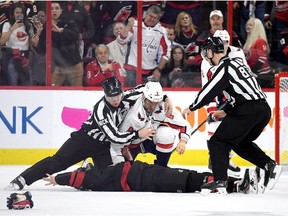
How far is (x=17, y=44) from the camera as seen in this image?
35.4 feet

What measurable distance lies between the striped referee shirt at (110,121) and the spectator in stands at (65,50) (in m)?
2.40

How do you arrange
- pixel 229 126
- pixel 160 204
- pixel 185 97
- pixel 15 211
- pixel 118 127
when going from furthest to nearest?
1. pixel 185 97
2. pixel 118 127
3. pixel 229 126
4. pixel 160 204
5. pixel 15 211

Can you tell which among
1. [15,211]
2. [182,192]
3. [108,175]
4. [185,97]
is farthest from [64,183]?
[185,97]

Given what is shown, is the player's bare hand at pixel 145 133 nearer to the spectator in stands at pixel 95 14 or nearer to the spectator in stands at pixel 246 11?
the spectator in stands at pixel 95 14

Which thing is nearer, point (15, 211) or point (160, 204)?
point (15, 211)

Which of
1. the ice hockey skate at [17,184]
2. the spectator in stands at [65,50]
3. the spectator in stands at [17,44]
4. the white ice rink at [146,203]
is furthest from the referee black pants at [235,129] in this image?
the spectator in stands at [17,44]

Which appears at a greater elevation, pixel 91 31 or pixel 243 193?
pixel 91 31

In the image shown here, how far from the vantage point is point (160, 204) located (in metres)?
7.02

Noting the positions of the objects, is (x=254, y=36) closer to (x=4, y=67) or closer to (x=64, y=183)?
(x=4, y=67)

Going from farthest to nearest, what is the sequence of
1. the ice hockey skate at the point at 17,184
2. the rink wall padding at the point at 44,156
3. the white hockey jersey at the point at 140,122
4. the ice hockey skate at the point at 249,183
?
the rink wall padding at the point at 44,156, the white hockey jersey at the point at 140,122, the ice hockey skate at the point at 17,184, the ice hockey skate at the point at 249,183

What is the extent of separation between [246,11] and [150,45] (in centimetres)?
96

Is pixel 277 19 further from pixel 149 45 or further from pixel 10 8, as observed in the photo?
pixel 10 8

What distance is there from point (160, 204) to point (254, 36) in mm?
4221

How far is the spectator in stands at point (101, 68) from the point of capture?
1087 centimetres
